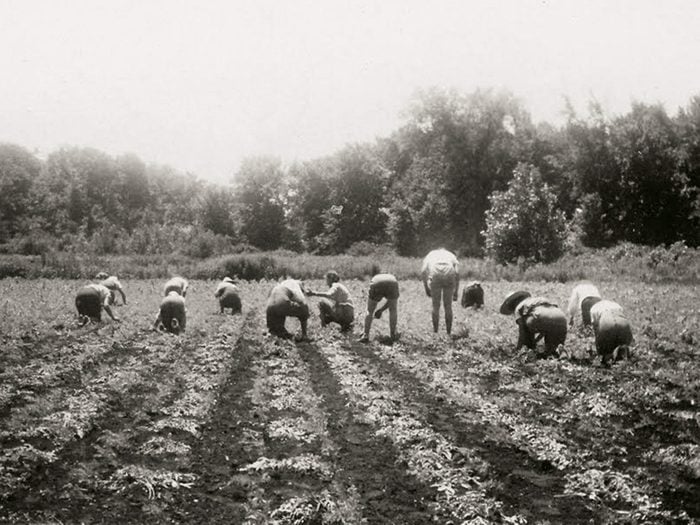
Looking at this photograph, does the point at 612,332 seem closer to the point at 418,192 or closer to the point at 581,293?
the point at 581,293

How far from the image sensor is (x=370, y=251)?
54.9 metres

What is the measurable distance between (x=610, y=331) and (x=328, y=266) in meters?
28.8

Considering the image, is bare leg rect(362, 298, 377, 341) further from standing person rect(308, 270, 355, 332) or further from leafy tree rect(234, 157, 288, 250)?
leafy tree rect(234, 157, 288, 250)

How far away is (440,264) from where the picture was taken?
1336 cm

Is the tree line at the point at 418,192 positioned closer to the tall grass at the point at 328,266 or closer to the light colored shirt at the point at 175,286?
the tall grass at the point at 328,266

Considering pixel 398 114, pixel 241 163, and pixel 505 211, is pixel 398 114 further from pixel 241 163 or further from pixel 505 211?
pixel 505 211

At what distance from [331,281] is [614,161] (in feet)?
131

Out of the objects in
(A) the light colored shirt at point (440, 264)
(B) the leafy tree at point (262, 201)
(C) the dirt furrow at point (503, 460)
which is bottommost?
(C) the dirt furrow at point (503, 460)

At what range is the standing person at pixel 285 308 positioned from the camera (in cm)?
1371

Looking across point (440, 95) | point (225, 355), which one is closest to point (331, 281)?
point (225, 355)

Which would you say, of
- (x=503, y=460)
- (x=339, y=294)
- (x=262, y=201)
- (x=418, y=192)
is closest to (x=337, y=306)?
(x=339, y=294)

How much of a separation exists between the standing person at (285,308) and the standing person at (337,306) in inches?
32.3

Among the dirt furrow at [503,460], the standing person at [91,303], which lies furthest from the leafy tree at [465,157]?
the dirt furrow at [503,460]

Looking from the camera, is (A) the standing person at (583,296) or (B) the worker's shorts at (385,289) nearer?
(A) the standing person at (583,296)
